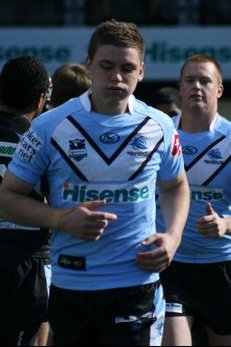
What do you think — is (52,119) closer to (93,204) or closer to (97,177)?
(97,177)

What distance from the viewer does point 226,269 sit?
20.5 ft

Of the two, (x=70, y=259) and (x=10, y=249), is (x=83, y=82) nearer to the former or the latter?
(x=10, y=249)

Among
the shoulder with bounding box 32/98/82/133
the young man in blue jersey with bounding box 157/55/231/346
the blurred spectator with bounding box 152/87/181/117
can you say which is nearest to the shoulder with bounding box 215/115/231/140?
the young man in blue jersey with bounding box 157/55/231/346

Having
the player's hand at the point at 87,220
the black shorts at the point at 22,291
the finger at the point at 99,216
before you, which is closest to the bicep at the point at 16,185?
the player's hand at the point at 87,220

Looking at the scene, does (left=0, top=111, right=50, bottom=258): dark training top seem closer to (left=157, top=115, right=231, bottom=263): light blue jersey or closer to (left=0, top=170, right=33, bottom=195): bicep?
(left=157, top=115, right=231, bottom=263): light blue jersey

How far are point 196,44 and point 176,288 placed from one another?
15.0 metres

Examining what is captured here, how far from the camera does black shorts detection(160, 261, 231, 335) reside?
6203 millimetres

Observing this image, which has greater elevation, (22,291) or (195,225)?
(195,225)

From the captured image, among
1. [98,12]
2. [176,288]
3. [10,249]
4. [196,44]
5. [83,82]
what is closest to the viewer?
[10,249]

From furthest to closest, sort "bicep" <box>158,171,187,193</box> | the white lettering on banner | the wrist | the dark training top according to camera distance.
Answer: the white lettering on banner, the dark training top, "bicep" <box>158,171,187,193</box>, the wrist

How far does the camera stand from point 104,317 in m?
4.67

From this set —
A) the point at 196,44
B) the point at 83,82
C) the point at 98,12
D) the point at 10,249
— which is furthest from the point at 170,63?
the point at 10,249

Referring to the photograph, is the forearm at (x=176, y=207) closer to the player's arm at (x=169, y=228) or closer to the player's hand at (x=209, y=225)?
the player's arm at (x=169, y=228)

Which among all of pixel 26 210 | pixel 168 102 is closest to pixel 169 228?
pixel 26 210
